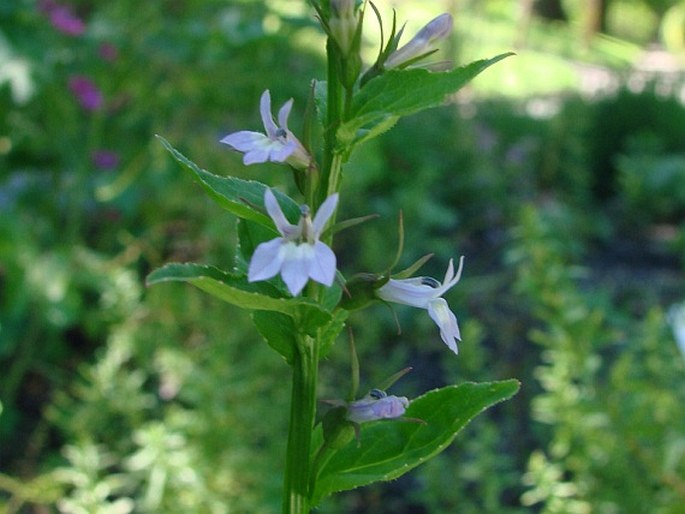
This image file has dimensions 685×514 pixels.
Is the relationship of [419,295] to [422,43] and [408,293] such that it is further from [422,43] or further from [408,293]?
[422,43]

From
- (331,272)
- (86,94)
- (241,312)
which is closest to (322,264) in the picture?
(331,272)

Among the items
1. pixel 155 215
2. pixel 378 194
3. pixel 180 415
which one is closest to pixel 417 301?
pixel 180 415

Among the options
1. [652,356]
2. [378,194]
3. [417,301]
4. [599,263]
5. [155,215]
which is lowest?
[599,263]

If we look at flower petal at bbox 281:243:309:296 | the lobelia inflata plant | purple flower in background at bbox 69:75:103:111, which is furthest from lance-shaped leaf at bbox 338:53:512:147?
purple flower in background at bbox 69:75:103:111

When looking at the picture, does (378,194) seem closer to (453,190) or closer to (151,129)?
(453,190)

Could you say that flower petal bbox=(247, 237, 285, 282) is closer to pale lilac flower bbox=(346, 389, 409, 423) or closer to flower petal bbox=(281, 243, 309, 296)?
flower petal bbox=(281, 243, 309, 296)

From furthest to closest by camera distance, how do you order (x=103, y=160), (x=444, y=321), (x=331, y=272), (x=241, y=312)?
(x=103, y=160), (x=241, y=312), (x=444, y=321), (x=331, y=272)
